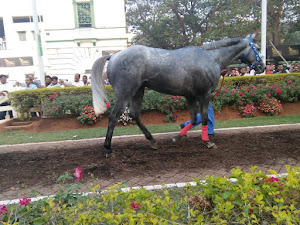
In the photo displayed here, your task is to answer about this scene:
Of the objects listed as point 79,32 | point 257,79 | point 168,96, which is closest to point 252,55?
point 168,96

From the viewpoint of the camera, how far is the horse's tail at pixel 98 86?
14.6 feet

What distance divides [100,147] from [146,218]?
3.56m

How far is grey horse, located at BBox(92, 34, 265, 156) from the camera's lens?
4121 mm

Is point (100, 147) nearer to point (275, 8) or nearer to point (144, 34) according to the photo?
point (275, 8)

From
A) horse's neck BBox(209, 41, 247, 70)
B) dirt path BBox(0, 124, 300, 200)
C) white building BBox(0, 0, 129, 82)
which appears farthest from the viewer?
white building BBox(0, 0, 129, 82)

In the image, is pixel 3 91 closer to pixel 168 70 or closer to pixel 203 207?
pixel 168 70

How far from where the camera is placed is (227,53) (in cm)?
453

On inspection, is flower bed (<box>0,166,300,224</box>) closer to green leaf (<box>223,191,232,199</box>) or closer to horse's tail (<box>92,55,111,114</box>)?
green leaf (<box>223,191,232,199</box>)

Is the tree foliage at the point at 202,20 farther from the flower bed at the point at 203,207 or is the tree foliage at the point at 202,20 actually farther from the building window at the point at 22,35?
the flower bed at the point at 203,207

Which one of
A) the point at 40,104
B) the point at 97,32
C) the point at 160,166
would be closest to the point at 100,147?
the point at 160,166

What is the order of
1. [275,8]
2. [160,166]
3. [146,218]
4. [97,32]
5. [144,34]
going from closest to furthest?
[146,218]
[160,166]
[275,8]
[97,32]
[144,34]

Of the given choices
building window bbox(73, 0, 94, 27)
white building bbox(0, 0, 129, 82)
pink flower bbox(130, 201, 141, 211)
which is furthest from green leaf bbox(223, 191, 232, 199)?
building window bbox(73, 0, 94, 27)

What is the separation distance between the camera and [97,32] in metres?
20.2

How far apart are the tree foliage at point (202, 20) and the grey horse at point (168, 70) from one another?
14.4 m
